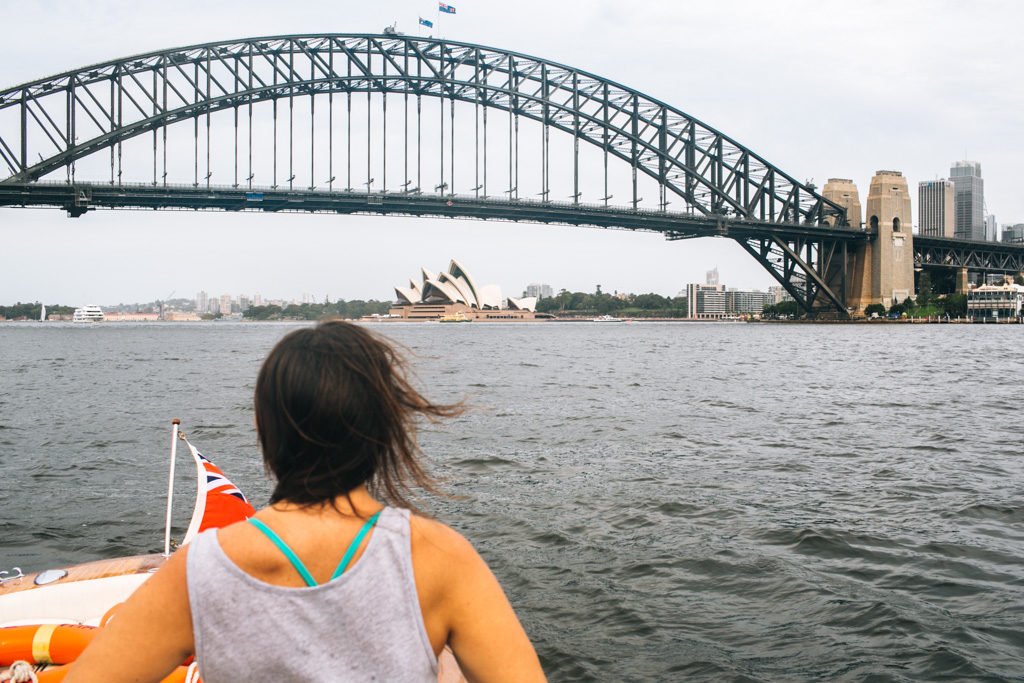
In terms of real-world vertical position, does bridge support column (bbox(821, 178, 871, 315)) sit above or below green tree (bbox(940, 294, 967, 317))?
above

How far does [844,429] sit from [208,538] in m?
15.6

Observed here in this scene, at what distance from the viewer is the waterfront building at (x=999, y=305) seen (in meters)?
106

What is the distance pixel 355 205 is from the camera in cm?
6600

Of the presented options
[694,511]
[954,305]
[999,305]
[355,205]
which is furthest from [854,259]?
[694,511]

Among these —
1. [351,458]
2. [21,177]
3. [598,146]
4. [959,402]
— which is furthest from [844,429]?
[598,146]

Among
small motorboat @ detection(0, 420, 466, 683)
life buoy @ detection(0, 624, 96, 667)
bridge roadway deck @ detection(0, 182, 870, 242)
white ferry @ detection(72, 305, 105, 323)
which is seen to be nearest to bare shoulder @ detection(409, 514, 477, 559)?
life buoy @ detection(0, 624, 96, 667)

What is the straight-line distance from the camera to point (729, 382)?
25891 millimetres

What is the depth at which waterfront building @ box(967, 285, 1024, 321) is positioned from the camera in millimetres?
106188

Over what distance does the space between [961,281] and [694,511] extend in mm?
116995

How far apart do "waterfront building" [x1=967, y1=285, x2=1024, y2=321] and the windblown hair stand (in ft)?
393

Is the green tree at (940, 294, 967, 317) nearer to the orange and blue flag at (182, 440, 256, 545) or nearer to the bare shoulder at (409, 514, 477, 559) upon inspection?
the orange and blue flag at (182, 440, 256, 545)

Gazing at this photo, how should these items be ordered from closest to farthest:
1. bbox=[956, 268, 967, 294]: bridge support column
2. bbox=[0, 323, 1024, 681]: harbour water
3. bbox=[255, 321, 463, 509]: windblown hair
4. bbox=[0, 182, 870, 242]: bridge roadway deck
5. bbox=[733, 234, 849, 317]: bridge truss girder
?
bbox=[255, 321, 463, 509]: windblown hair < bbox=[0, 323, 1024, 681]: harbour water < bbox=[0, 182, 870, 242]: bridge roadway deck < bbox=[733, 234, 849, 317]: bridge truss girder < bbox=[956, 268, 967, 294]: bridge support column

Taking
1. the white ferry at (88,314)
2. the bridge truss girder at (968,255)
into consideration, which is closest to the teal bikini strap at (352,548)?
the bridge truss girder at (968,255)

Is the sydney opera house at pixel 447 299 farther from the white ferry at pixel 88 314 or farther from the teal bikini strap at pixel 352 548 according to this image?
the teal bikini strap at pixel 352 548
